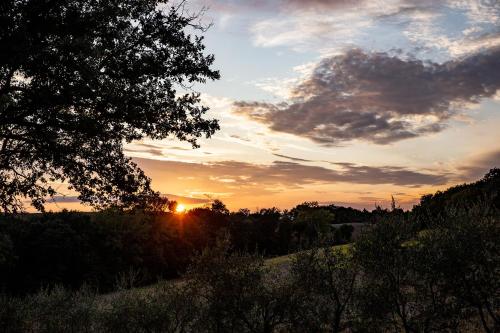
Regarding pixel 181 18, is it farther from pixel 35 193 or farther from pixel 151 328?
pixel 151 328

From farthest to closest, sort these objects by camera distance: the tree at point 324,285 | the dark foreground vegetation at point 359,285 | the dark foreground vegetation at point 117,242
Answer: the dark foreground vegetation at point 117,242 < the tree at point 324,285 < the dark foreground vegetation at point 359,285

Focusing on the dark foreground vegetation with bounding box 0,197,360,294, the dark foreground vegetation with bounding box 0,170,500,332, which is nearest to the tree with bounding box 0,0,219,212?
the dark foreground vegetation with bounding box 0,170,500,332

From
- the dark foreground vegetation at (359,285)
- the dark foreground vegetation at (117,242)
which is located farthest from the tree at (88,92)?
the dark foreground vegetation at (117,242)

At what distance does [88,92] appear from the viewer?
50.7ft

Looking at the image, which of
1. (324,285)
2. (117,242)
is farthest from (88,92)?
(117,242)

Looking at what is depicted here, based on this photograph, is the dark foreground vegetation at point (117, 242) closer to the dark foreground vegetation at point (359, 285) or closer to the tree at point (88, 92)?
the dark foreground vegetation at point (359, 285)

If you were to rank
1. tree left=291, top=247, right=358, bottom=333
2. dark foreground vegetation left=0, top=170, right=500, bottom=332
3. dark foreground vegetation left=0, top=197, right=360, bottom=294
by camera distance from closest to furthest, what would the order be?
dark foreground vegetation left=0, top=170, right=500, bottom=332, tree left=291, top=247, right=358, bottom=333, dark foreground vegetation left=0, top=197, right=360, bottom=294

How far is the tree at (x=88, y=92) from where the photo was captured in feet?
48.5

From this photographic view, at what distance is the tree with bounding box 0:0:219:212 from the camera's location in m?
14.8

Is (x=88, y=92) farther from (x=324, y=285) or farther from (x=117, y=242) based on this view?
(x=117, y=242)

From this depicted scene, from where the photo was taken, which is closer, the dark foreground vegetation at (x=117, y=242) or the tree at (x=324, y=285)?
the tree at (x=324, y=285)

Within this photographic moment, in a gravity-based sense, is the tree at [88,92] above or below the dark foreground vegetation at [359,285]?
above

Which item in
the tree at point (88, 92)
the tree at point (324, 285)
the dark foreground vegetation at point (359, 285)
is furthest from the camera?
the tree at point (324, 285)

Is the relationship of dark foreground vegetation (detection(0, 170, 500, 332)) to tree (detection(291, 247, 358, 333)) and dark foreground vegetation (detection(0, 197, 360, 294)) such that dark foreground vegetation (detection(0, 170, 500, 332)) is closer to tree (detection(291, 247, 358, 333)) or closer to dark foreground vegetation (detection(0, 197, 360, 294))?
tree (detection(291, 247, 358, 333))
